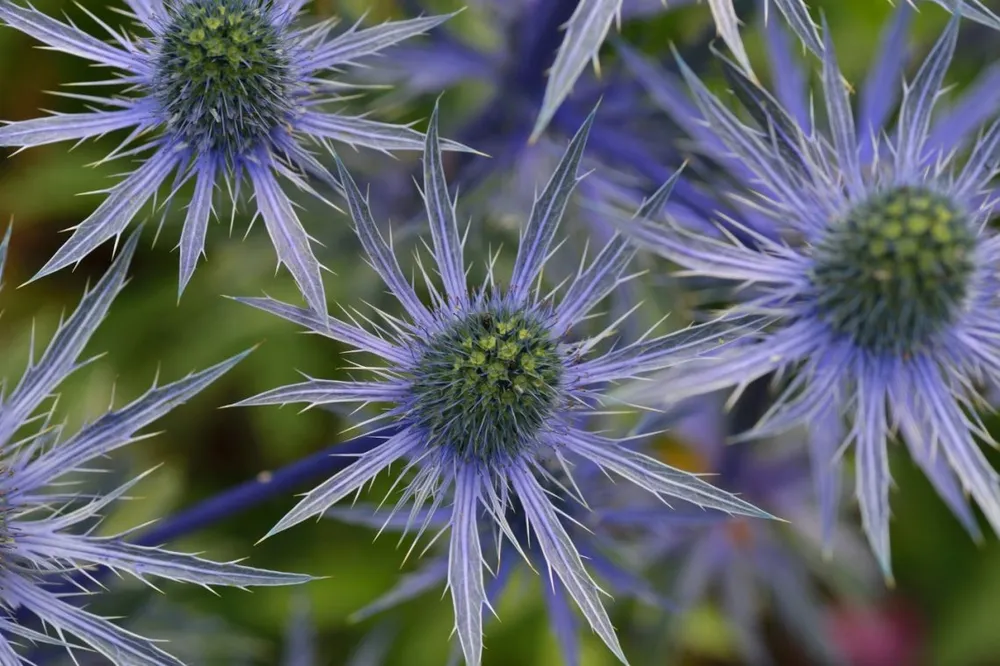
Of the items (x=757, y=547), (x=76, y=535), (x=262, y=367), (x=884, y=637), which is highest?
(x=262, y=367)

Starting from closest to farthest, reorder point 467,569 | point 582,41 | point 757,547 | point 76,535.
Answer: point 582,41 < point 467,569 < point 76,535 < point 757,547

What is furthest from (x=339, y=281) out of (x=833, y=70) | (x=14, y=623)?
(x=833, y=70)

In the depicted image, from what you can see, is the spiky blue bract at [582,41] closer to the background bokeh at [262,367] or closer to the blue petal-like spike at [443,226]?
the blue petal-like spike at [443,226]

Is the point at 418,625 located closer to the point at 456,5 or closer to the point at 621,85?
the point at 621,85

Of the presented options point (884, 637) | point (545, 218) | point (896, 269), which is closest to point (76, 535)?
point (545, 218)

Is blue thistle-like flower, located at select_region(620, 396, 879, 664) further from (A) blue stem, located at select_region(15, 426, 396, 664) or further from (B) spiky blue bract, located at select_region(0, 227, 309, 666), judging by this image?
(B) spiky blue bract, located at select_region(0, 227, 309, 666)

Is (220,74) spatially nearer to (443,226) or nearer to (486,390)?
(443,226)

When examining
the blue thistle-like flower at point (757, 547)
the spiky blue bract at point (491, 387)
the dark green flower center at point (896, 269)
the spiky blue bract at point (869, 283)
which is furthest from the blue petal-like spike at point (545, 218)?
the blue thistle-like flower at point (757, 547)
